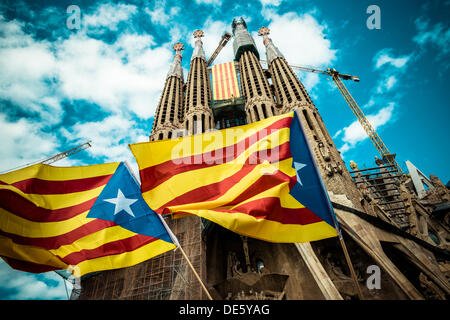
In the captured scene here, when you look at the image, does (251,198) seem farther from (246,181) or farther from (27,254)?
(27,254)

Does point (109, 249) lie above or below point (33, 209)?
below

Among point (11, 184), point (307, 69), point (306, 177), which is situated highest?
point (307, 69)

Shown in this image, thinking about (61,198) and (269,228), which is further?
(61,198)

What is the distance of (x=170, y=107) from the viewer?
109ft

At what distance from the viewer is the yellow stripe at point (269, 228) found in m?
5.50

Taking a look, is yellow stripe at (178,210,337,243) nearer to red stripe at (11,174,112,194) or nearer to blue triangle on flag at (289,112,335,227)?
blue triangle on flag at (289,112,335,227)

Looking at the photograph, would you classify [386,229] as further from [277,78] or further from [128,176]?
[277,78]

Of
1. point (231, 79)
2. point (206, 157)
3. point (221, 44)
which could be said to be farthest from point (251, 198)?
point (221, 44)

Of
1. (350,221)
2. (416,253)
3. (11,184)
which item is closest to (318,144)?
(350,221)

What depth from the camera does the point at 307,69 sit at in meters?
72.6

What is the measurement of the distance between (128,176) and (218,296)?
11.3 m

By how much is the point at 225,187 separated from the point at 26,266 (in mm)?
6507

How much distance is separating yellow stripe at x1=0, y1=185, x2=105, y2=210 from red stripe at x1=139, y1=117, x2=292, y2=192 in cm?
255

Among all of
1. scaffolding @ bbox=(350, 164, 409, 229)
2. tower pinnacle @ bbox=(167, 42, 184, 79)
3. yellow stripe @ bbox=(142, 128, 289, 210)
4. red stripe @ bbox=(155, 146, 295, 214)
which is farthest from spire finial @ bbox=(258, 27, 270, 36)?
red stripe @ bbox=(155, 146, 295, 214)
